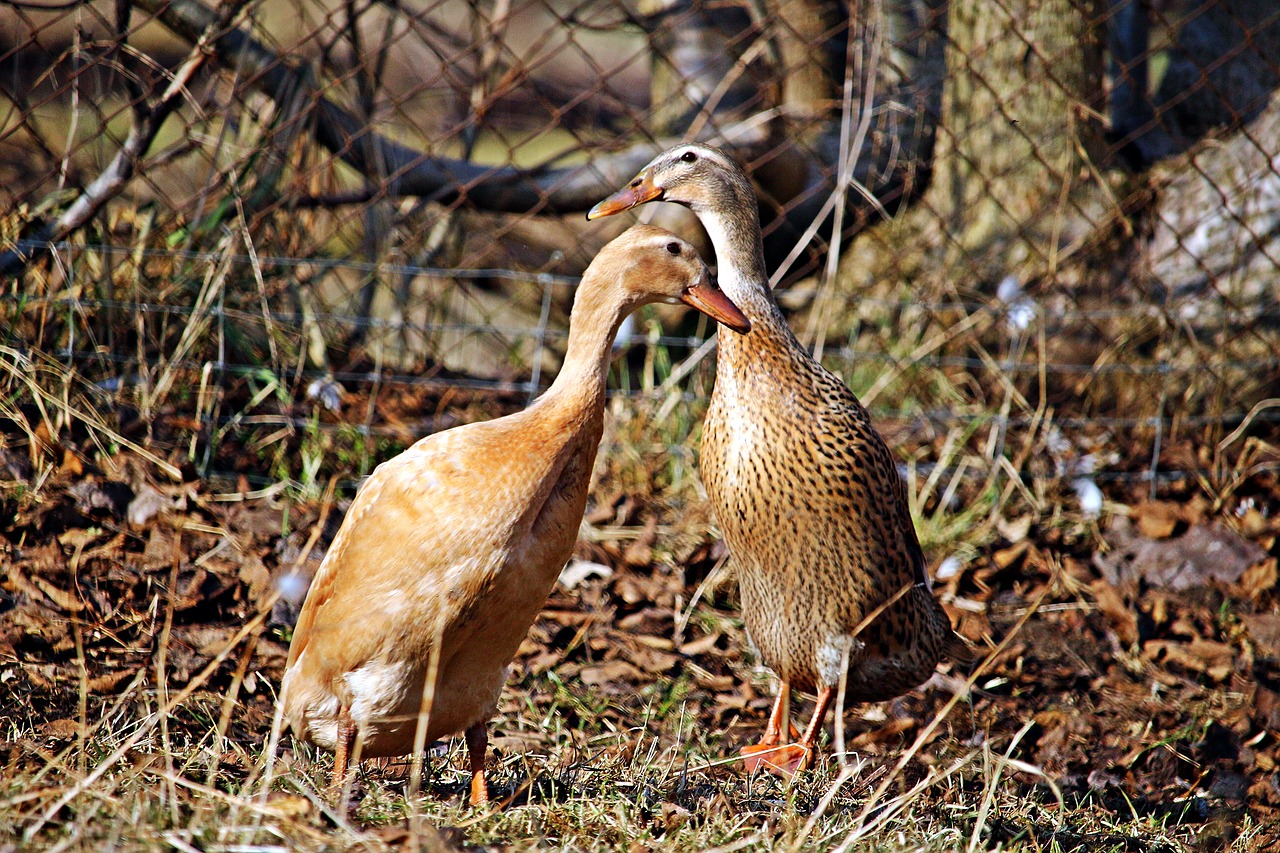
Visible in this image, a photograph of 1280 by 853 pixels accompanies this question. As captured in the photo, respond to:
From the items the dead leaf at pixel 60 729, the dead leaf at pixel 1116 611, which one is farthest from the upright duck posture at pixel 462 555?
the dead leaf at pixel 1116 611

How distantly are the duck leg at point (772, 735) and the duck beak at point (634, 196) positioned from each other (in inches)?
A: 56.4

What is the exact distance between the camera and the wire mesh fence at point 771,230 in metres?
4.16

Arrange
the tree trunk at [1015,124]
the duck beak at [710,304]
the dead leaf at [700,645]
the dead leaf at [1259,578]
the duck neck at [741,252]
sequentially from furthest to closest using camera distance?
the tree trunk at [1015,124]
the dead leaf at [1259,578]
the dead leaf at [700,645]
the duck neck at [741,252]
the duck beak at [710,304]

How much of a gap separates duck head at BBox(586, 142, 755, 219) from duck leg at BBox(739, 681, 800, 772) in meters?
1.39

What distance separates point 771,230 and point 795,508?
1.68m

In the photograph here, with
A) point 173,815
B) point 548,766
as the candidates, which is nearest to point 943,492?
point 548,766

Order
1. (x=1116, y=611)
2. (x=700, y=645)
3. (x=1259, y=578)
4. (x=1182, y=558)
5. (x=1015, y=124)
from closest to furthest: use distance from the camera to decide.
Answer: (x=700, y=645)
(x=1116, y=611)
(x=1259, y=578)
(x=1182, y=558)
(x=1015, y=124)

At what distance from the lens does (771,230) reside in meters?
4.43

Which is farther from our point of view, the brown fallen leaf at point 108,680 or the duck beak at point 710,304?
the brown fallen leaf at point 108,680

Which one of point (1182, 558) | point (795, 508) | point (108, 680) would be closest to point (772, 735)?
point (795, 508)

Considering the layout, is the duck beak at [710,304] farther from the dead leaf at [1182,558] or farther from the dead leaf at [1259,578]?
the dead leaf at [1259,578]

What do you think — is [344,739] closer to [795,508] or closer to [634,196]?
[795,508]

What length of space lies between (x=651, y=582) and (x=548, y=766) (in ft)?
3.97

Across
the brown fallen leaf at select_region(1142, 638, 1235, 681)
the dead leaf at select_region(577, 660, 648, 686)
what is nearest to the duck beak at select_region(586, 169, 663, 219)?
the dead leaf at select_region(577, 660, 648, 686)
